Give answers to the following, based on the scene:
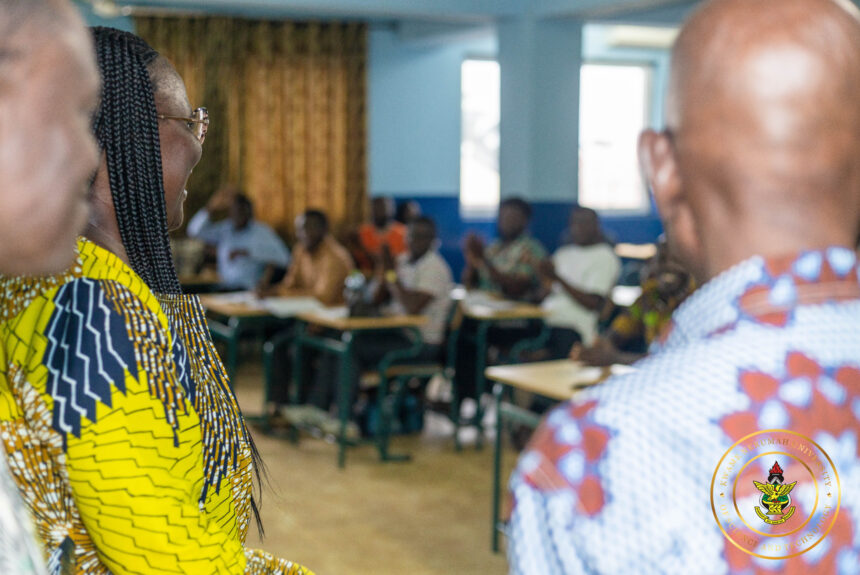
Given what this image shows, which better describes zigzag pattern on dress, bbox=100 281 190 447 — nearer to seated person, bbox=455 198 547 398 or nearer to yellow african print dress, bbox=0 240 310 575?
yellow african print dress, bbox=0 240 310 575

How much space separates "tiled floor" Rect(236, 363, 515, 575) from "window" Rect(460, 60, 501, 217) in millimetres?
5108

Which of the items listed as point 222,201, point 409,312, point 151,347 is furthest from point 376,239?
point 151,347

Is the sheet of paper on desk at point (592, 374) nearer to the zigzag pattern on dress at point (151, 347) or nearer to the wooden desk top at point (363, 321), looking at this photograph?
the wooden desk top at point (363, 321)

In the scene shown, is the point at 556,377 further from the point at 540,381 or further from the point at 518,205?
the point at 518,205

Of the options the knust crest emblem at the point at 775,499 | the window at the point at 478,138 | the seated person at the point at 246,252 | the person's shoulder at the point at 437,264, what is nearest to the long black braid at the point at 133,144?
the knust crest emblem at the point at 775,499

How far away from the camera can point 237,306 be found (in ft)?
19.5

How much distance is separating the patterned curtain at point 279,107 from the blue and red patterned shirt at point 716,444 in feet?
28.6

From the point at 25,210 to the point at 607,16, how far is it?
302 inches

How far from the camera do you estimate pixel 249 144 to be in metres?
9.35

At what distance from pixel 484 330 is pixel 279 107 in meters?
4.90

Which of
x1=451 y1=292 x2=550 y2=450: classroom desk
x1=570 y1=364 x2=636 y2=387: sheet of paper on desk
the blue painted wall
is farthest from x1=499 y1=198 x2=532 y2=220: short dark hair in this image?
the blue painted wall

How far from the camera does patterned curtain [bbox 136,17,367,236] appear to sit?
9.07 m

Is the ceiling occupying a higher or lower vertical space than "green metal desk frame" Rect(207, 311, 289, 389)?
higher

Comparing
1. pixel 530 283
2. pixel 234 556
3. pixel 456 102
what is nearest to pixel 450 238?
pixel 456 102
